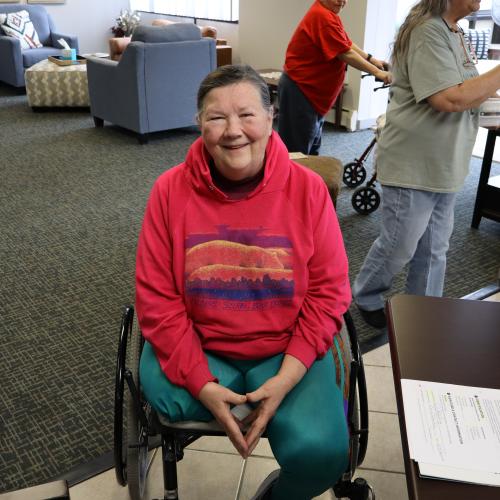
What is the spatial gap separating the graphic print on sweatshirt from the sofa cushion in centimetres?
388

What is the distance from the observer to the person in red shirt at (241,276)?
4.13 feet

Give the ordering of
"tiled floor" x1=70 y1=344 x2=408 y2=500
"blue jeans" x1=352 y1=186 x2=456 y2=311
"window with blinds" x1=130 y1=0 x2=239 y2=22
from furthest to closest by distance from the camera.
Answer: "window with blinds" x1=130 y1=0 x2=239 y2=22, "blue jeans" x1=352 y1=186 x2=456 y2=311, "tiled floor" x1=70 y1=344 x2=408 y2=500

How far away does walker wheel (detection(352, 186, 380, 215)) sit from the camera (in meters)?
3.45

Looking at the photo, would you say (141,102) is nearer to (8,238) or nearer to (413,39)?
(8,238)

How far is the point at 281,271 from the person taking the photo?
1313 mm

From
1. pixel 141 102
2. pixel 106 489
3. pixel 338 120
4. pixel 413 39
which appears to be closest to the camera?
pixel 106 489

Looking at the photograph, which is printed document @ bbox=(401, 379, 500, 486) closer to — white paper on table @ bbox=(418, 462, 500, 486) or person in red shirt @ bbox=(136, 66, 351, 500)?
white paper on table @ bbox=(418, 462, 500, 486)

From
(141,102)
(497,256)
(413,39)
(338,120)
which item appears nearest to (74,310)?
(413,39)

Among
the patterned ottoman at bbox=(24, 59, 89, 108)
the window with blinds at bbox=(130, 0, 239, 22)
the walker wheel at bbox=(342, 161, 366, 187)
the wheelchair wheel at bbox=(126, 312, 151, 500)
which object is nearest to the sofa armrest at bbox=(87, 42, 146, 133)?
the patterned ottoman at bbox=(24, 59, 89, 108)

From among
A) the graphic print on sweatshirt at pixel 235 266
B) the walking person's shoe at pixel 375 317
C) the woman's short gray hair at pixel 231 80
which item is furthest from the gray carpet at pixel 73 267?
the woman's short gray hair at pixel 231 80

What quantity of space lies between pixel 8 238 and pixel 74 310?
36.1 inches

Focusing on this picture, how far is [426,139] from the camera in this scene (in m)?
1.89

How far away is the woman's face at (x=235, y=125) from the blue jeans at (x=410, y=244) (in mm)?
842

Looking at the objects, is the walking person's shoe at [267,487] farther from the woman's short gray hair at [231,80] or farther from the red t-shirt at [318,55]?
the red t-shirt at [318,55]
